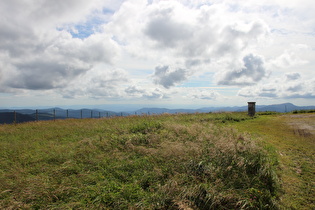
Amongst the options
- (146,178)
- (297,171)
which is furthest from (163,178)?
(297,171)

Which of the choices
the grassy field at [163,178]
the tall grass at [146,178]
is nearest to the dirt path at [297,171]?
the grassy field at [163,178]

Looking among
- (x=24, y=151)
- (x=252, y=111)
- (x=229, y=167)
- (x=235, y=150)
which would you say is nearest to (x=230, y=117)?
(x=252, y=111)

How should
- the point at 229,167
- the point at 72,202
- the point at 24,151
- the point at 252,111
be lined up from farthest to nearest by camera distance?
the point at 252,111, the point at 24,151, the point at 229,167, the point at 72,202

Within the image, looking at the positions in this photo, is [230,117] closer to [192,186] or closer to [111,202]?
[192,186]

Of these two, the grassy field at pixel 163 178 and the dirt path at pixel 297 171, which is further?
the dirt path at pixel 297 171

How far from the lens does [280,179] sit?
526cm

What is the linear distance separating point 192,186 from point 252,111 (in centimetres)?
1753

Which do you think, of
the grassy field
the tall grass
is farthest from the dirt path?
the tall grass

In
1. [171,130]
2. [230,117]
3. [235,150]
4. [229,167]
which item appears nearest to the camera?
[229,167]

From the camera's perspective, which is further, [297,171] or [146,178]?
[297,171]

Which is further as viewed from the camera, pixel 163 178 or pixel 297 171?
pixel 297 171

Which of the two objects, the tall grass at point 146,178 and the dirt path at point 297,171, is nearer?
the tall grass at point 146,178

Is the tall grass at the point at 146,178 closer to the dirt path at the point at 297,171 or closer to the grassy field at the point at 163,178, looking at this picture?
the grassy field at the point at 163,178

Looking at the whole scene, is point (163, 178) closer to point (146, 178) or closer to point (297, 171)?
point (146, 178)
